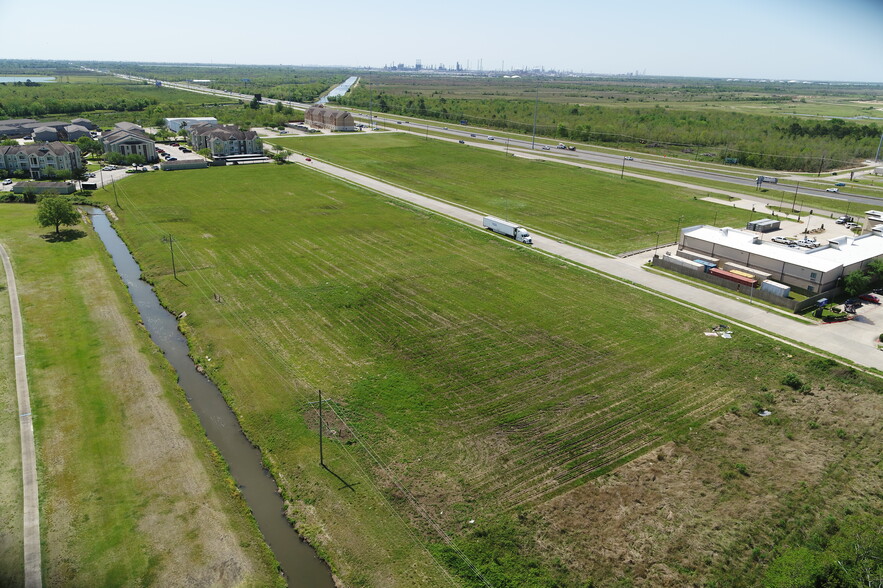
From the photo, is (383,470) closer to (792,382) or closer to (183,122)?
(792,382)

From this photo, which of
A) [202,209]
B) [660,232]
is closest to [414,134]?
[202,209]

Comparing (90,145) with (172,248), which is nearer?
(172,248)

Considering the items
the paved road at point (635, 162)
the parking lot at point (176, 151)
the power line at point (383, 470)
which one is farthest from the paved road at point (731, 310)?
the parking lot at point (176, 151)

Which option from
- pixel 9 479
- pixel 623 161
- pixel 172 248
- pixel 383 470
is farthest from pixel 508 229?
pixel 623 161

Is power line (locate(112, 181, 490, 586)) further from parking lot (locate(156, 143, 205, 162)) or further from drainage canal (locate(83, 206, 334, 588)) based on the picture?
parking lot (locate(156, 143, 205, 162))

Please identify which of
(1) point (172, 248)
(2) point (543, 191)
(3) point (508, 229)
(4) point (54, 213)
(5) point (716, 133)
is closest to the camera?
(1) point (172, 248)

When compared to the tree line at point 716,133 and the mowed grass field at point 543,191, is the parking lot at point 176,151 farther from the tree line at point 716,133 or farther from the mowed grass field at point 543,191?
the tree line at point 716,133
